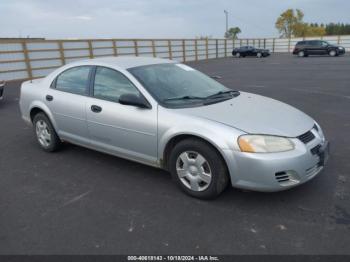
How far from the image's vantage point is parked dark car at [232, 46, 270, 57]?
118 ft

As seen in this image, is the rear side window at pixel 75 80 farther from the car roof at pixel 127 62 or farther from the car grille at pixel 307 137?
the car grille at pixel 307 137

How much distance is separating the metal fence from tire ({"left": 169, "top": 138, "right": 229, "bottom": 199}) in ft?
49.1

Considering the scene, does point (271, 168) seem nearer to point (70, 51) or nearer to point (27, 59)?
point (27, 59)

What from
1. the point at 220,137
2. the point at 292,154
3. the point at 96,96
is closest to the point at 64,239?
the point at 220,137

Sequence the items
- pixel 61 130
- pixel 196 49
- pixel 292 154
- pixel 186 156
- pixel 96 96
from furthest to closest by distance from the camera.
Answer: pixel 196 49, pixel 61 130, pixel 96 96, pixel 186 156, pixel 292 154

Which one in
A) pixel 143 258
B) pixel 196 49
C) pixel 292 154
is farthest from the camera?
pixel 196 49

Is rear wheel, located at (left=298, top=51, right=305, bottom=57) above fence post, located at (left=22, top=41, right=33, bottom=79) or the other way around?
the other way around

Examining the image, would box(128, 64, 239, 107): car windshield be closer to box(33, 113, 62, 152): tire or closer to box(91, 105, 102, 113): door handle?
box(91, 105, 102, 113): door handle

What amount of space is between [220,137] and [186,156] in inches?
18.9

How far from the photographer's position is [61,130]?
4793 mm

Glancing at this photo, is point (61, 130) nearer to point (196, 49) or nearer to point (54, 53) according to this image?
point (54, 53)

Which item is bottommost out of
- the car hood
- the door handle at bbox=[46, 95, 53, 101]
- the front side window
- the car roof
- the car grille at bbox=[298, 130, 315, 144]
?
the car grille at bbox=[298, 130, 315, 144]

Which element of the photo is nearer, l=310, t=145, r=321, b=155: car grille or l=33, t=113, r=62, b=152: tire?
l=310, t=145, r=321, b=155: car grille

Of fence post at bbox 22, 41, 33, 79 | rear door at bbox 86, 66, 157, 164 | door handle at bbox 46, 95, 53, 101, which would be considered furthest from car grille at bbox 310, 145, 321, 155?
fence post at bbox 22, 41, 33, 79
